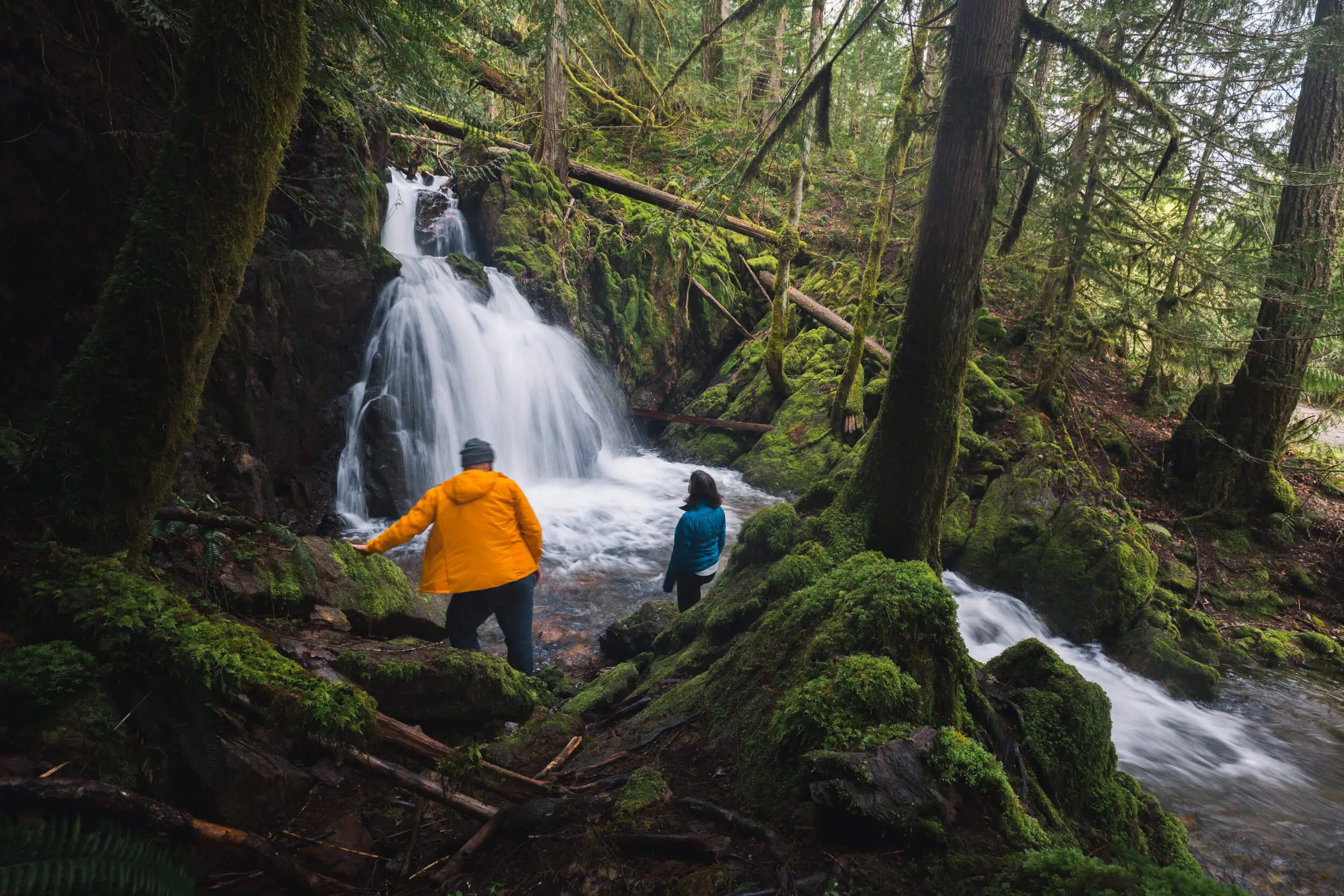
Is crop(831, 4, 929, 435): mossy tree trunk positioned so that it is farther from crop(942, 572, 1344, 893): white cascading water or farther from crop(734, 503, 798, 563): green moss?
crop(942, 572, 1344, 893): white cascading water

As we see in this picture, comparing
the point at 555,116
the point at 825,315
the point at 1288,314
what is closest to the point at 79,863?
the point at 1288,314

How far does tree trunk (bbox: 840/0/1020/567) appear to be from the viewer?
4059 millimetres

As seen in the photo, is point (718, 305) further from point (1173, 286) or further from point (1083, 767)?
point (1083, 767)

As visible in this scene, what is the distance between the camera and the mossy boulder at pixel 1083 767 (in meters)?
3.26

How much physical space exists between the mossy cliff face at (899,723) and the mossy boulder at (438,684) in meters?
1.01

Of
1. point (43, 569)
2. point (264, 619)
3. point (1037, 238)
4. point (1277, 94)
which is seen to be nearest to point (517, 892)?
point (43, 569)

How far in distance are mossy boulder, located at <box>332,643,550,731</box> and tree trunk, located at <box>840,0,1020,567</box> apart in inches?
116

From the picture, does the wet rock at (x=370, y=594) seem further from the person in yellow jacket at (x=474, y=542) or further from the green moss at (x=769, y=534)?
the green moss at (x=769, y=534)

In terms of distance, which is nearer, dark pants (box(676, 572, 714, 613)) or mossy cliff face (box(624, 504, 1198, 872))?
mossy cliff face (box(624, 504, 1198, 872))

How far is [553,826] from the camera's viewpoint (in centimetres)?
236

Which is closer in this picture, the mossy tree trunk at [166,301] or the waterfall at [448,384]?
the mossy tree trunk at [166,301]

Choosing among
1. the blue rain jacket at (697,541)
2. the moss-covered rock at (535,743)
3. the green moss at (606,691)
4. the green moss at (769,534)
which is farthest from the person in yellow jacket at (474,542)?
the green moss at (769,534)

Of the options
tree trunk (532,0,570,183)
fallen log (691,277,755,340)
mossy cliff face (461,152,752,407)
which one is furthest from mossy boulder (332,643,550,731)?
tree trunk (532,0,570,183)

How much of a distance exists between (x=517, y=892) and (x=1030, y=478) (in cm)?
921
